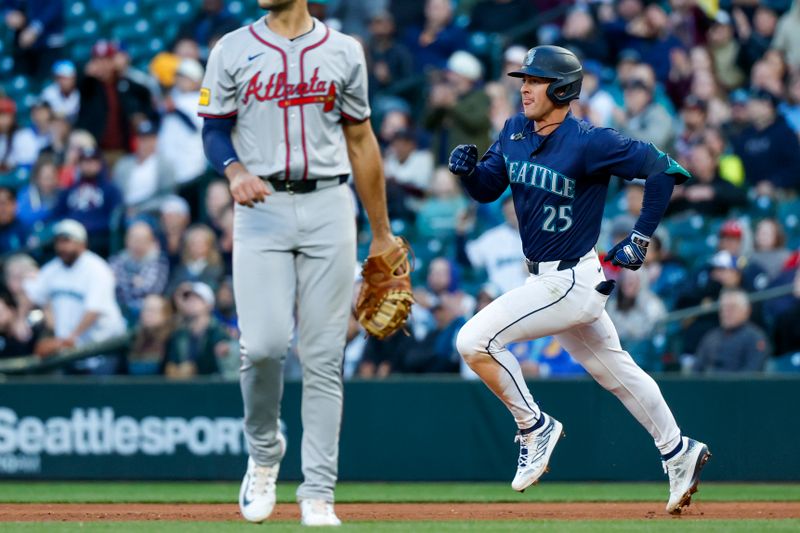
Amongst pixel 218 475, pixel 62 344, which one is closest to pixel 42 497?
pixel 218 475

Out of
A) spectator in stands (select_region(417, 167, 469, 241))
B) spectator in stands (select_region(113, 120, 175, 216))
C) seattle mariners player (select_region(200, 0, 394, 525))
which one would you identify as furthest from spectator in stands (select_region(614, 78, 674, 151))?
seattle mariners player (select_region(200, 0, 394, 525))

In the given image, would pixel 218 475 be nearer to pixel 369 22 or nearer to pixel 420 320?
pixel 420 320

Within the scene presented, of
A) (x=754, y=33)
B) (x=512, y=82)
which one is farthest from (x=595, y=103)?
(x=754, y=33)

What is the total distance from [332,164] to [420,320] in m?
5.61

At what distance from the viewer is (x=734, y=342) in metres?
10.4

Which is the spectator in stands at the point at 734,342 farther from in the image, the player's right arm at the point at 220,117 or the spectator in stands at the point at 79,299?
the player's right arm at the point at 220,117

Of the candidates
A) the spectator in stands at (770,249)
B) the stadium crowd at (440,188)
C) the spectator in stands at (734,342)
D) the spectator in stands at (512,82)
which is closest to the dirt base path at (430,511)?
the spectator in stands at (734,342)

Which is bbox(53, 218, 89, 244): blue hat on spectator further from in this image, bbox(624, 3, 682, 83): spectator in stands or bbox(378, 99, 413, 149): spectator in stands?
bbox(624, 3, 682, 83): spectator in stands

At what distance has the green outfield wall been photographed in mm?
9828

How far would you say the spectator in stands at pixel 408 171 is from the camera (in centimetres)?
1286

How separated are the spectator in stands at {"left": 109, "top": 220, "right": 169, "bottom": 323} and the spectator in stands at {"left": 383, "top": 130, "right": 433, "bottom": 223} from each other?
2.12m

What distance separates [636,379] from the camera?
6805mm

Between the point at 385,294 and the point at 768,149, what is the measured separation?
A: 670 cm

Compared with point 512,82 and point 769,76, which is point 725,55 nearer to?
point 769,76
